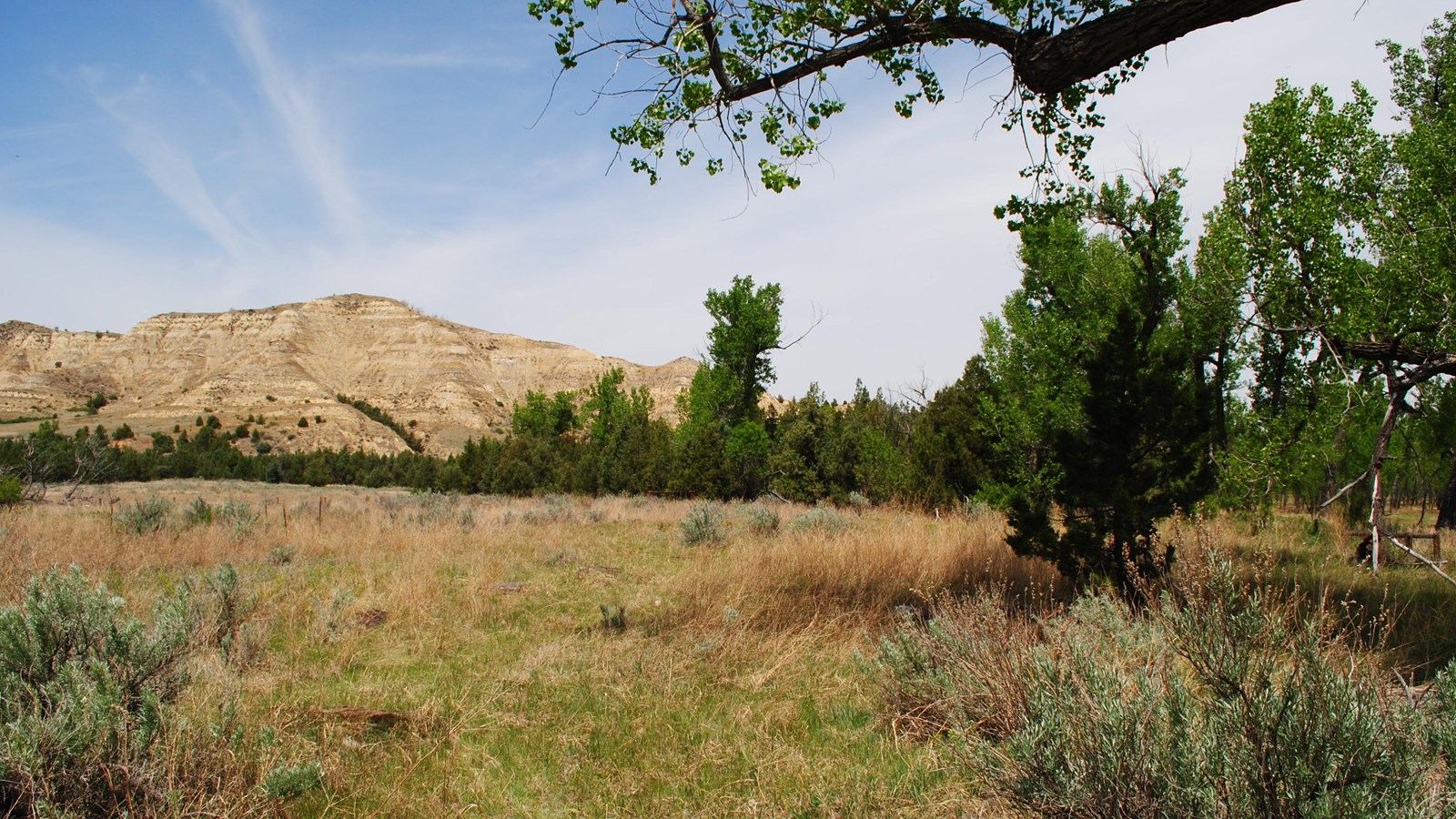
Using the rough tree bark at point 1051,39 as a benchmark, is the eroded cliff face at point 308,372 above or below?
above

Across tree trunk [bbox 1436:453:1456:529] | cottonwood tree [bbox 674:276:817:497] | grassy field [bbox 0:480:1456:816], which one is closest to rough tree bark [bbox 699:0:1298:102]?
grassy field [bbox 0:480:1456:816]

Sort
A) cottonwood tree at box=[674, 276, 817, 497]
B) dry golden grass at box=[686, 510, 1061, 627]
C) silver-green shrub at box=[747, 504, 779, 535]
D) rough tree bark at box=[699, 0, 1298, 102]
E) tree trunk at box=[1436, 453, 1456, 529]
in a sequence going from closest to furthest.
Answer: rough tree bark at box=[699, 0, 1298, 102] < dry golden grass at box=[686, 510, 1061, 627] < silver-green shrub at box=[747, 504, 779, 535] < tree trunk at box=[1436, 453, 1456, 529] < cottonwood tree at box=[674, 276, 817, 497]

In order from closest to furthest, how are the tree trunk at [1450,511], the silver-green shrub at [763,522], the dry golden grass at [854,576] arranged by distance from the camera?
the dry golden grass at [854,576], the silver-green shrub at [763,522], the tree trunk at [1450,511]

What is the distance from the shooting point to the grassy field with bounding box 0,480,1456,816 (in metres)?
3.54

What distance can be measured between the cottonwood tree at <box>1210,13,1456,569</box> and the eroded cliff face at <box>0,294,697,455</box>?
75.8 m

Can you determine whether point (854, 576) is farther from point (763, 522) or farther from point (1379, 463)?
point (763, 522)

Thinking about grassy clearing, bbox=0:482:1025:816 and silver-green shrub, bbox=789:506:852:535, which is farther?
silver-green shrub, bbox=789:506:852:535

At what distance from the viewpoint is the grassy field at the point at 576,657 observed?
3537 mm

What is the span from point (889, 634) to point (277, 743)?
431 centimetres

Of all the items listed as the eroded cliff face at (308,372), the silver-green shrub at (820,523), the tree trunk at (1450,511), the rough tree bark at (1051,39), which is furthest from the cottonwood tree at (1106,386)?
the eroded cliff face at (308,372)

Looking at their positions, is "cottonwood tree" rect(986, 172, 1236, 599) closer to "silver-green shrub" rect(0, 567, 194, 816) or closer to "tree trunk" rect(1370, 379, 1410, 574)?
"tree trunk" rect(1370, 379, 1410, 574)

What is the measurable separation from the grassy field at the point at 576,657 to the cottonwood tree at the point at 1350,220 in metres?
3.39

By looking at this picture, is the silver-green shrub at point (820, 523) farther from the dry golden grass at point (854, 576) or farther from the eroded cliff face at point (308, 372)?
the eroded cliff face at point (308, 372)

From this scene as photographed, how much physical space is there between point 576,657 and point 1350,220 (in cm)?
1397
